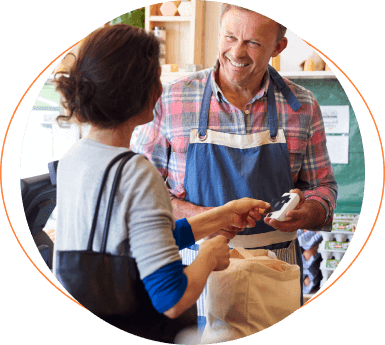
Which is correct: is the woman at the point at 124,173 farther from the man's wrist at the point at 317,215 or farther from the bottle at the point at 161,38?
the man's wrist at the point at 317,215

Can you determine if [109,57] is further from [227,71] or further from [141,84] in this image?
[227,71]

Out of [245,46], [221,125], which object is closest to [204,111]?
[221,125]

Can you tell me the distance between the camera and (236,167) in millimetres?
846

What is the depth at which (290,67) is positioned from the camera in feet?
3.01

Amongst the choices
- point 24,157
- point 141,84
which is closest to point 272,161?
point 141,84

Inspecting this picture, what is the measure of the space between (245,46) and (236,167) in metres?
0.25

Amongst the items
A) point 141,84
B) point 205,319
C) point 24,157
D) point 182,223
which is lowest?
point 205,319

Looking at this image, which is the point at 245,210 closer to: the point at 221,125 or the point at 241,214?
the point at 241,214

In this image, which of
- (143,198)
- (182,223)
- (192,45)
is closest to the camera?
(143,198)

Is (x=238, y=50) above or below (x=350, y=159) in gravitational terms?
above

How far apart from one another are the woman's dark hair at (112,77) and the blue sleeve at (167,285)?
285 millimetres

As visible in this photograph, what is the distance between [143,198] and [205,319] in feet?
1.08

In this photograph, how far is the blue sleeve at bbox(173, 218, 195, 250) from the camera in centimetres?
81

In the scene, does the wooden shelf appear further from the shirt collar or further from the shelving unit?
the shirt collar
